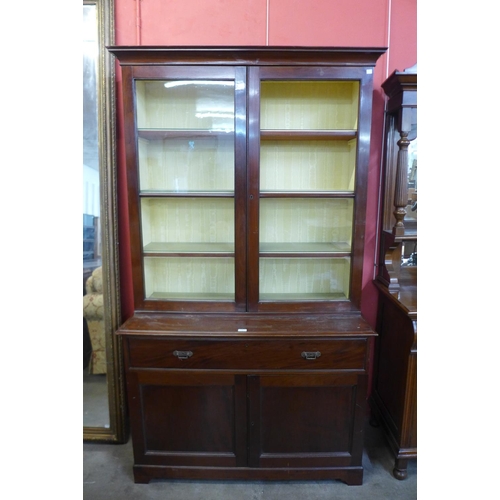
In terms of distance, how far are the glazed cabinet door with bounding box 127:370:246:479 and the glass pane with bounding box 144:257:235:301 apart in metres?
0.44

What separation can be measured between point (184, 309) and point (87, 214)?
77cm

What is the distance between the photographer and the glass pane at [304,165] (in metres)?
1.76

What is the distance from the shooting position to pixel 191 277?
6.10 feet

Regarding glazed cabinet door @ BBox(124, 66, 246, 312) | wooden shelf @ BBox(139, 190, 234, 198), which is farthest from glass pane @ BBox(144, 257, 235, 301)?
wooden shelf @ BBox(139, 190, 234, 198)

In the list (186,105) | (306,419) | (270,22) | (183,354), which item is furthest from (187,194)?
(306,419)

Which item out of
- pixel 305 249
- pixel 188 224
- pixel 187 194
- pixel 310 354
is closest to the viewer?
pixel 310 354

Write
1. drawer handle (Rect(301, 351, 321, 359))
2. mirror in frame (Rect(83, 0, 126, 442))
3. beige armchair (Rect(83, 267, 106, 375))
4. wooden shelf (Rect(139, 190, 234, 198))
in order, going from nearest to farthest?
drawer handle (Rect(301, 351, 321, 359))
wooden shelf (Rect(139, 190, 234, 198))
mirror in frame (Rect(83, 0, 126, 442))
beige armchair (Rect(83, 267, 106, 375))

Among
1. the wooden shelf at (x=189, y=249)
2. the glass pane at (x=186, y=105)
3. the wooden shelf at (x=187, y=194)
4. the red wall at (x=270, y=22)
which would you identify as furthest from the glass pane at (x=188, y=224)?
Result: the red wall at (x=270, y=22)

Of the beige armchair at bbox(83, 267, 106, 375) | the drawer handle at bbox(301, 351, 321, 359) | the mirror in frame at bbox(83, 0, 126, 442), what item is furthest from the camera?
the beige armchair at bbox(83, 267, 106, 375)

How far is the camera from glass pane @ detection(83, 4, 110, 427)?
1.71 m

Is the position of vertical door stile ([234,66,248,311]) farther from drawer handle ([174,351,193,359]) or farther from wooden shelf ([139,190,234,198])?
drawer handle ([174,351,193,359])

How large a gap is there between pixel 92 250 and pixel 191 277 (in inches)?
22.7

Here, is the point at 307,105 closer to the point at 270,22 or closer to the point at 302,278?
the point at 270,22

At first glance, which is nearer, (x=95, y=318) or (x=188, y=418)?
(x=188, y=418)
